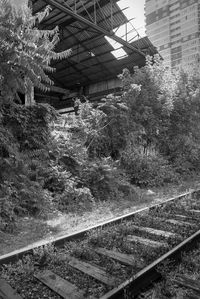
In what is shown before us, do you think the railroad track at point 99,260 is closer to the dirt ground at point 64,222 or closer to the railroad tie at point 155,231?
the railroad tie at point 155,231

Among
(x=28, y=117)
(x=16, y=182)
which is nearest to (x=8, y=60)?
(x=28, y=117)

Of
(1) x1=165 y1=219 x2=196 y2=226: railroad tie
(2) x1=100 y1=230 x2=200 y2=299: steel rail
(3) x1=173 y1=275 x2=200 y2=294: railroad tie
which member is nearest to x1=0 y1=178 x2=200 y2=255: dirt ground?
(1) x1=165 y1=219 x2=196 y2=226: railroad tie

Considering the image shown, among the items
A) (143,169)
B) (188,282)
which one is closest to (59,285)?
(188,282)

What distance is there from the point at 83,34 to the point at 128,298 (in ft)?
66.2

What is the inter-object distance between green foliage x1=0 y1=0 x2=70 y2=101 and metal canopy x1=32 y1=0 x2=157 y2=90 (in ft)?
28.2

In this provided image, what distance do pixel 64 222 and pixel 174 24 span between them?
50045 mm

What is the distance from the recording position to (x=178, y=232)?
4.97 metres

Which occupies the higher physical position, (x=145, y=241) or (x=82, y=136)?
(x=82, y=136)

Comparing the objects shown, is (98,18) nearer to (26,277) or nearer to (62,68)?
(62,68)

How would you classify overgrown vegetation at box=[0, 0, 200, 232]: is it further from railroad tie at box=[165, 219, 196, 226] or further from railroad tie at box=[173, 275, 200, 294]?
railroad tie at box=[173, 275, 200, 294]

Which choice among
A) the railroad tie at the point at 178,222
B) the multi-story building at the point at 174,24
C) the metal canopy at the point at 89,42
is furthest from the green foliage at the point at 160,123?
the multi-story building at the point at 174,24

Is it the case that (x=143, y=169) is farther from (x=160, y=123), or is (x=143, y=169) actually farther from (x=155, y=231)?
(x=155, y=231)

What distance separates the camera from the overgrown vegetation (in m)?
5.39

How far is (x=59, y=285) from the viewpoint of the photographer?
10.5 ft
